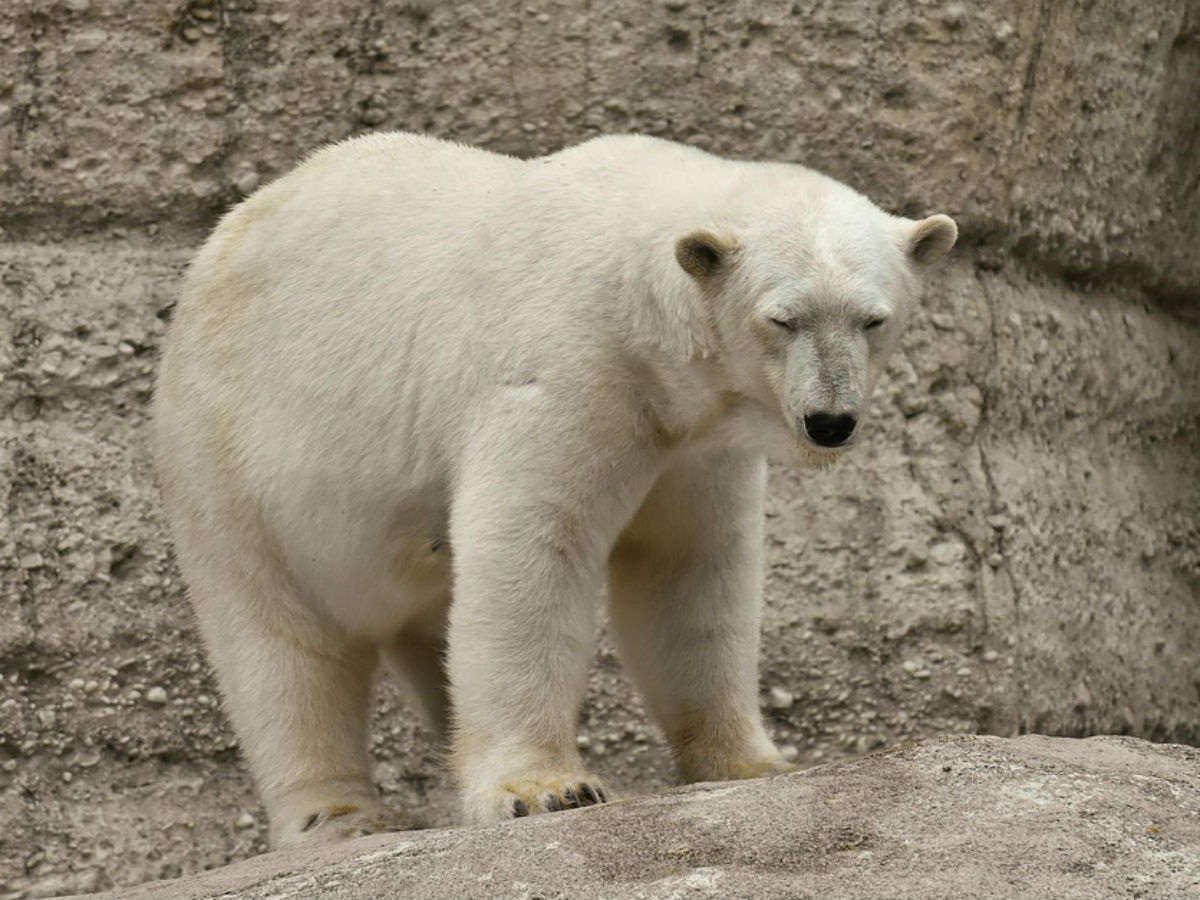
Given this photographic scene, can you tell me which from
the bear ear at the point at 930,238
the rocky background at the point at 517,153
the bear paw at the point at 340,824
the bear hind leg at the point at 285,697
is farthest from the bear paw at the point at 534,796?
the rocky background at the point at 517,153

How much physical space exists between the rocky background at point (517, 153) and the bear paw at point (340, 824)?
1.28 m

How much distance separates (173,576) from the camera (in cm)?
574

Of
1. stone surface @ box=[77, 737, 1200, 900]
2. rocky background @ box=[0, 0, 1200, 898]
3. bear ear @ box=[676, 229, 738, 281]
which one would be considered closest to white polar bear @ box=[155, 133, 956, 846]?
bear ear @ box=[676, 229, 738, 281]

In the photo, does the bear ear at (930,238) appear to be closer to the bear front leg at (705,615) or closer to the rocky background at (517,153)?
the bear front leg at (705,615)

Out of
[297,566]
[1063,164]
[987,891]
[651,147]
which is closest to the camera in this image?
[987,891]

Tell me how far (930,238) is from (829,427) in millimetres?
611

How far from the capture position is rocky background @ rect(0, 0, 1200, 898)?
5676mm

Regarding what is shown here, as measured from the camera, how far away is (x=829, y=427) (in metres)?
3.61

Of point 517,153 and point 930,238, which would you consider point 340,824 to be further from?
point 517,153

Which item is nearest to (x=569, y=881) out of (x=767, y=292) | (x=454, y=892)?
(x=454, y=892)

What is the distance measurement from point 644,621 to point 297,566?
2.75 ft

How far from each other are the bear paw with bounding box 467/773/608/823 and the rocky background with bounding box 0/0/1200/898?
1.90 meters

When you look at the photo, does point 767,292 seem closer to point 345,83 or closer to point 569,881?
point 569,881

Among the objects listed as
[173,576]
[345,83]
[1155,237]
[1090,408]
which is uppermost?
[345,83]
